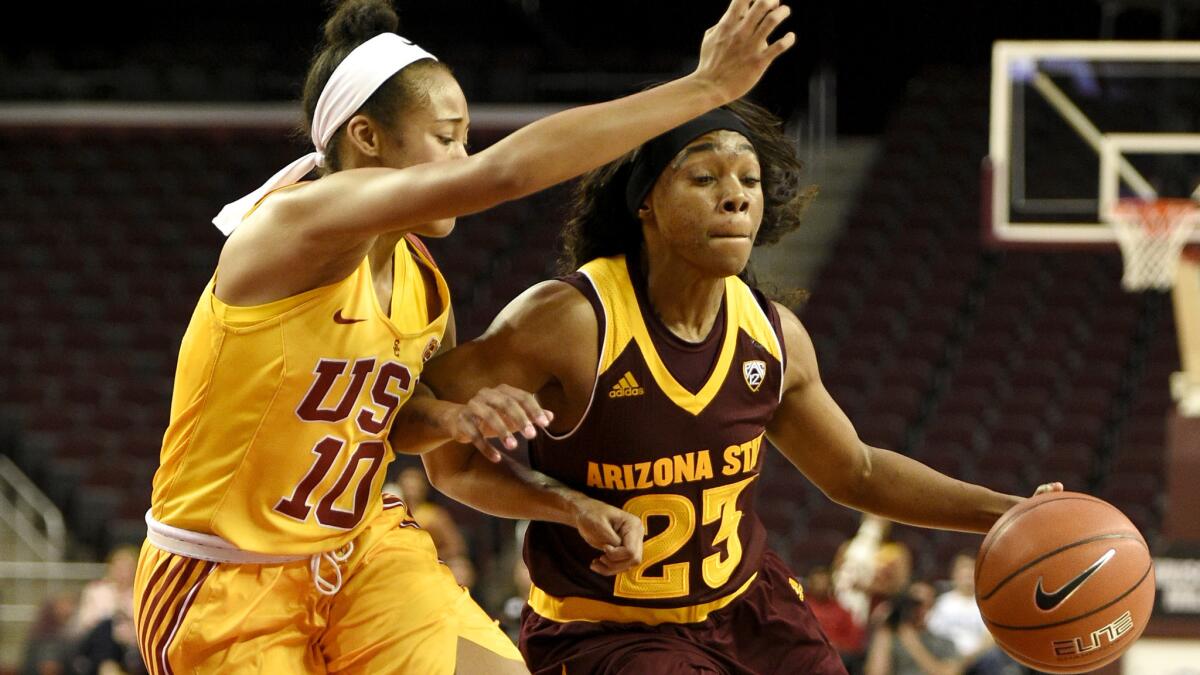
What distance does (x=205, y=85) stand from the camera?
14.9 m

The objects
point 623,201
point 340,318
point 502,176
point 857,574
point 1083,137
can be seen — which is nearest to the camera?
point 502,176

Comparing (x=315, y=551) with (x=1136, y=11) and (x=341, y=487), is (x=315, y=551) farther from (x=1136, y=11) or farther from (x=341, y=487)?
(x=1136, y=11)

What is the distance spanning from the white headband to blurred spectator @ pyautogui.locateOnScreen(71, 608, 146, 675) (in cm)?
528

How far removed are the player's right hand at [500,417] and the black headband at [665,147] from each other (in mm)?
800

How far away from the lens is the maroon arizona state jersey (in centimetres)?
347

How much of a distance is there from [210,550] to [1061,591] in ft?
5.93

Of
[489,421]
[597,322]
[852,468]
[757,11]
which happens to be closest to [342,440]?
[489,421]

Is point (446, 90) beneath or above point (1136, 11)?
above

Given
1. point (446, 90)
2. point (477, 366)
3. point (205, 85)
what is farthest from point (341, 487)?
point (205, 85)

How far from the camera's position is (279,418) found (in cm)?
318

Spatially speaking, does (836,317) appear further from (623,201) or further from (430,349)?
(430,349)

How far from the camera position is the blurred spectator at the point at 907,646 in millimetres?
7695

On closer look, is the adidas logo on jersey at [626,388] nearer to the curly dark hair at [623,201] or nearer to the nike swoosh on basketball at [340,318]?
the curly dark hair at [623,201]

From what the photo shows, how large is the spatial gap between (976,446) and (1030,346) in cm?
152
